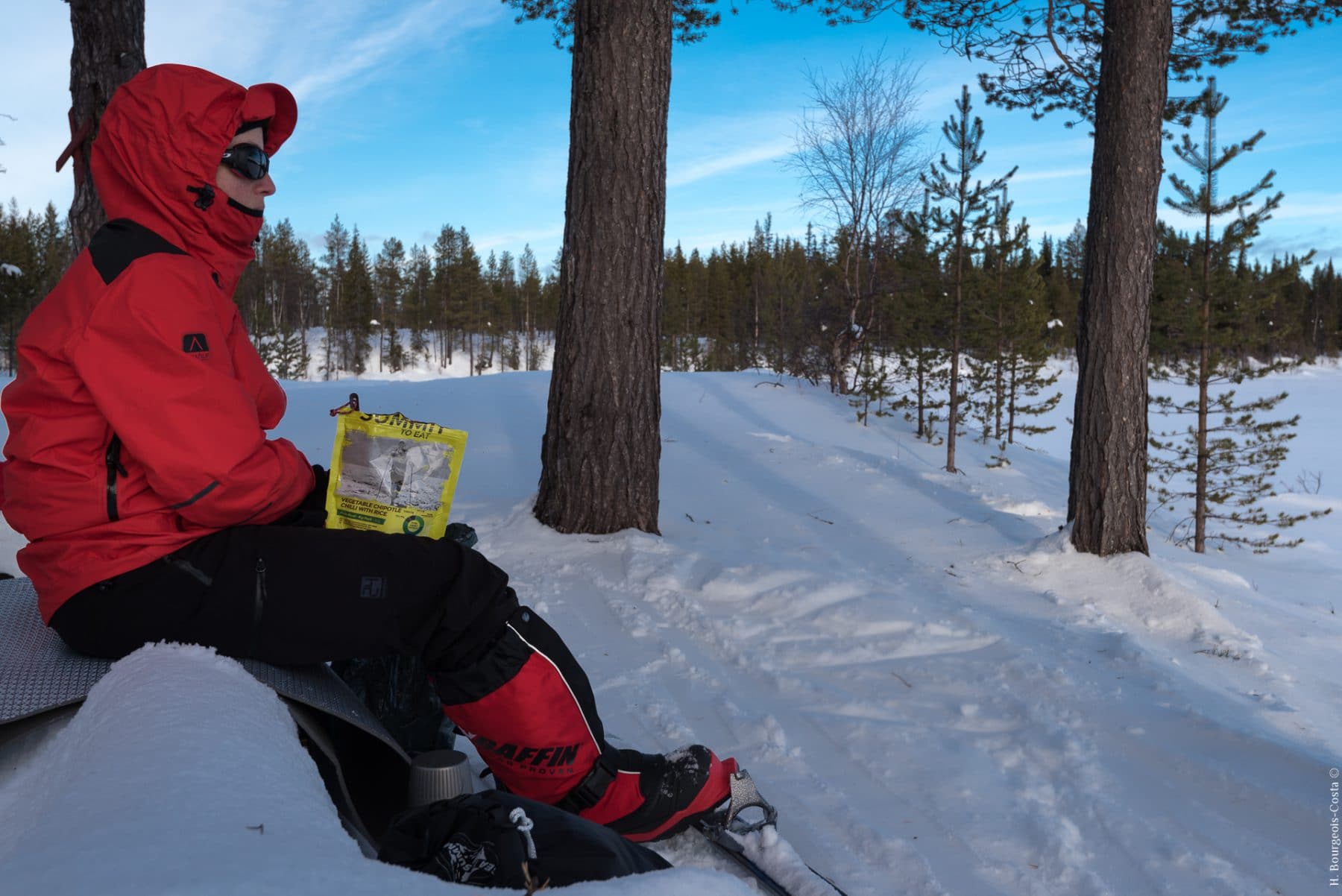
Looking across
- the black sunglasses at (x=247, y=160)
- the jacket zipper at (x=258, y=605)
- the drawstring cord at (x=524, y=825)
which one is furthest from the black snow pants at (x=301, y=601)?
the black sunglasses at (x=247, y=160)

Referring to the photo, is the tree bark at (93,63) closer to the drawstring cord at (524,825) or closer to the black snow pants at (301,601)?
the black snow pants at (301,601)

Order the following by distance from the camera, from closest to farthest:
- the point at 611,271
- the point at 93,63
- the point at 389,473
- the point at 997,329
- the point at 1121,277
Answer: the point at 389,473 < the point at 611,271 < the point at 1121,277 < the point at 93,63 < the point at 997,329

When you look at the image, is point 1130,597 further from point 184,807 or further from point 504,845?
point 184,807

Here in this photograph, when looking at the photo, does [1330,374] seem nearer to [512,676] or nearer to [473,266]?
[473,266]

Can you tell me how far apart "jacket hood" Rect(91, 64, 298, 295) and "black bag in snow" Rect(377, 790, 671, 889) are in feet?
5.05

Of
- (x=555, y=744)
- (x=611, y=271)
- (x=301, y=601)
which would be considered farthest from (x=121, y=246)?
(x=611, y=271)

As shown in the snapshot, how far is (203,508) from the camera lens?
196 centimetres

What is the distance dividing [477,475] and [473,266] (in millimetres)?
59631

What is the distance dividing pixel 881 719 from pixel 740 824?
3.29ft

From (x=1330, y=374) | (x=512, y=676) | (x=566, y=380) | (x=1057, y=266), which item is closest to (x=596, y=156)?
(x=566, y=380)

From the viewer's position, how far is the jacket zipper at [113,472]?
6.34 feet

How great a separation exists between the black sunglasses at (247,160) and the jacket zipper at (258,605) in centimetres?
106

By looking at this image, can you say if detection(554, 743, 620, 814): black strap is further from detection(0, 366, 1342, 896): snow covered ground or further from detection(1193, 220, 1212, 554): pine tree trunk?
detection(1193, 220, 1212, 554): pine tree trunk

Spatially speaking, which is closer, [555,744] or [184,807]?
[184,807]
